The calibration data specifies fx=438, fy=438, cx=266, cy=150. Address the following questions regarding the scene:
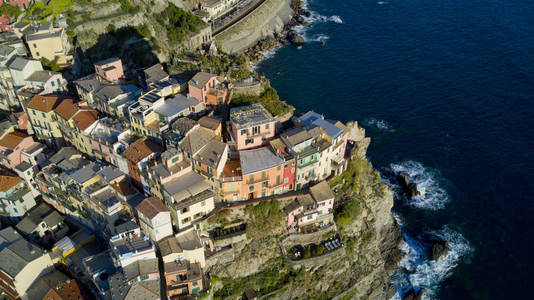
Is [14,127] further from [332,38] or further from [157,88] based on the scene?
[332,38]

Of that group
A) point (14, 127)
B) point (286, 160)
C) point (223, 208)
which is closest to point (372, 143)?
Answer: point (286, 160)

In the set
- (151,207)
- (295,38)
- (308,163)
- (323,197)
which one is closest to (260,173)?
(308,163)

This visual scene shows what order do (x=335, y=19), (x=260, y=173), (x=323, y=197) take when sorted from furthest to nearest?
(x=335, y=19), (x=323, y=197), (x=260, y=173)

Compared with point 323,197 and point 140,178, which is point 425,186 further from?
point 140,178

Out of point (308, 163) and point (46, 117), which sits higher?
point (46, 117)

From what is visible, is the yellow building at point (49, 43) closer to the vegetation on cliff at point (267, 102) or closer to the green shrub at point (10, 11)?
the green shrub at point (10, 11)

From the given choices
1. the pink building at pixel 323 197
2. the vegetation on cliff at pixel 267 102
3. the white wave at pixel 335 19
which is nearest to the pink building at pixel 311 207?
the pink building at pixel 323 197
